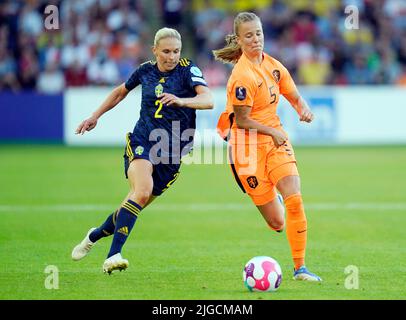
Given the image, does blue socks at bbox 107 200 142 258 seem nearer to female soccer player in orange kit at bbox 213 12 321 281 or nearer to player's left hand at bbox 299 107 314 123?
female soccer player in orange kit at bbox 213 12 321 281

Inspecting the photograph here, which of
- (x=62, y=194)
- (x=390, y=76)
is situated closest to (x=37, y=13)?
(x=390, y=76)

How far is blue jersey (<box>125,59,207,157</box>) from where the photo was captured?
9.09 meters

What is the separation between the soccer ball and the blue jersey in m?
1.67

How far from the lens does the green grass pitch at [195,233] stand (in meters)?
8.20

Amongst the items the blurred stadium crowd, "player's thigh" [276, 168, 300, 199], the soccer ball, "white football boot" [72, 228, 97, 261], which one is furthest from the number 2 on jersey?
the blurred stadium crowd

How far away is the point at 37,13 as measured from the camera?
84.5 feet

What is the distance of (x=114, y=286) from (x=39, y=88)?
1683 cm

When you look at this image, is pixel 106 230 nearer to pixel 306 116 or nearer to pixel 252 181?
pixel 252 181

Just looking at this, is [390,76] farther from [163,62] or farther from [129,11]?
[163,62]

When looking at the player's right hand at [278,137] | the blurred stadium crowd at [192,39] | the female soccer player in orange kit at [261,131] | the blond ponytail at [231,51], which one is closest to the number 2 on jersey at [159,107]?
the female soccer player in orange kit at [261,131]

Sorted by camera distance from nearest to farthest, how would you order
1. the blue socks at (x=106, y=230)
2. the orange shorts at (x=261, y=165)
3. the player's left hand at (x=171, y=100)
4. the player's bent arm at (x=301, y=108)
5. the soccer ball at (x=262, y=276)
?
the soccer ball at (x=262, y=276) → the player's left hand at (x=171, y=100) → the orange shorts at (x=261, y=165) → the player's bent arm at (x=301, y=108) → the blue socks at (x=106, y=230)

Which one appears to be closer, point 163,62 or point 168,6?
point 163,62

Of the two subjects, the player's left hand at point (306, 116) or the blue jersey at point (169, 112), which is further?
the blue jersey at point (169, 112)

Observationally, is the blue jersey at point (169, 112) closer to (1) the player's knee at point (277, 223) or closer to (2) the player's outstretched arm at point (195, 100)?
(2) the player's outstretched arm at point (195, 100)
